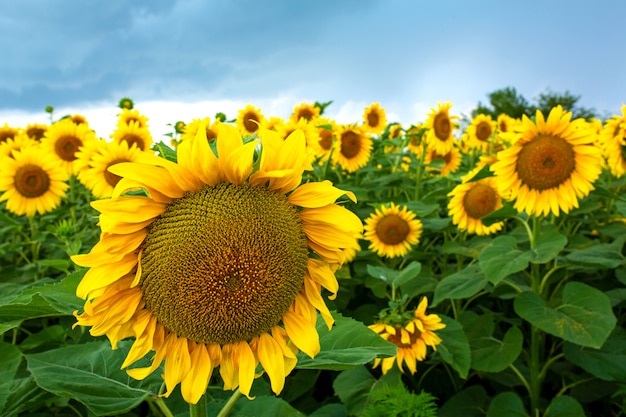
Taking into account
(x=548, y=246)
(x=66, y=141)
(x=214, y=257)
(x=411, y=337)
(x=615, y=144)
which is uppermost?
(x=615, y=144)

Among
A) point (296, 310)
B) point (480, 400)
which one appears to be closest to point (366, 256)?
point (480, 400)

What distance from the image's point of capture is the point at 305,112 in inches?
254

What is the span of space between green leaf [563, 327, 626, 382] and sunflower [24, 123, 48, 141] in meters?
6.68

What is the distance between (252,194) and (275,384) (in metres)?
0.43

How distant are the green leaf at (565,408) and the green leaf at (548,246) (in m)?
0.67

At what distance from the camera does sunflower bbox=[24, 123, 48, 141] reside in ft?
22.9

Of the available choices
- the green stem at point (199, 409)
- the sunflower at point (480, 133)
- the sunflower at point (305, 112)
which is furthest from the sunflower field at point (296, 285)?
the sunflower at point (480, 133)

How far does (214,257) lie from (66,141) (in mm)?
5109

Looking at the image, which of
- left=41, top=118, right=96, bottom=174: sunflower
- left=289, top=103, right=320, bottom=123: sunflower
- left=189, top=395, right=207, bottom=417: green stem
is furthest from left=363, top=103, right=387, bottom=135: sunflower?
left=189, top=395, right=207, bottom=417: green stem

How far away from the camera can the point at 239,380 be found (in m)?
1.20

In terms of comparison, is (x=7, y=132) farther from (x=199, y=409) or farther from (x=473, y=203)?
(x=199, y=409)

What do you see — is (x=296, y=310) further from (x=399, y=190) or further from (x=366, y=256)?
(x=399, y=190)

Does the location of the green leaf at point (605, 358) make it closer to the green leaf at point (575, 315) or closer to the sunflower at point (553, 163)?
the green leaf at point (575, 315)

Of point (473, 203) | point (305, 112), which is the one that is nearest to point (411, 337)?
point (473, 203)
